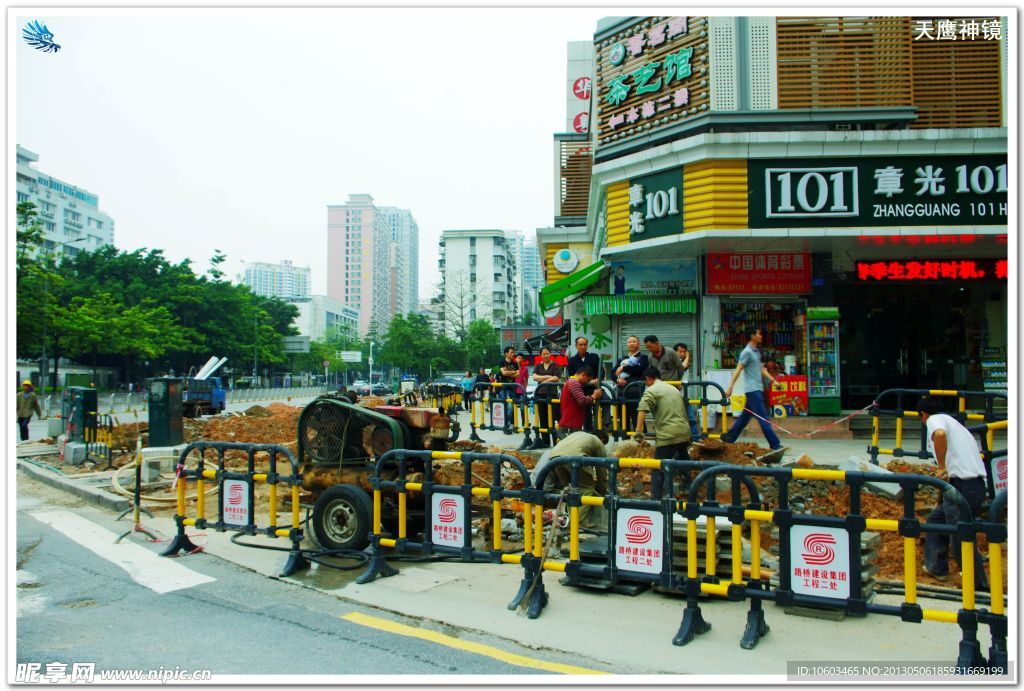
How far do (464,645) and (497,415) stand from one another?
839 cm

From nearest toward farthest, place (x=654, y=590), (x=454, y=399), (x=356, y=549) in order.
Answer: (x=654, y=590) < (x=356, y=549) < (x=454, y=399)

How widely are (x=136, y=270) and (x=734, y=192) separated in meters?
53.9

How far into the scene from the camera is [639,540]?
4695 mm

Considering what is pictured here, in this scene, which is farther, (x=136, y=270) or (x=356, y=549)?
(x=136, y=270)

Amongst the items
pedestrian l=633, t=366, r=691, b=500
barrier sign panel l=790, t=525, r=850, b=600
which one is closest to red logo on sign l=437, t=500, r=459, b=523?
pedestrian l=633, t=366, r=691, b=500

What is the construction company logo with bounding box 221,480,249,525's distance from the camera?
6.48 m

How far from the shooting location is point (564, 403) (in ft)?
28.8

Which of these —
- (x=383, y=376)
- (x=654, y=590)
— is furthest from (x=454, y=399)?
(x=383, y=376)

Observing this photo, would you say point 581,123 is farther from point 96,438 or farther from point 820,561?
point 820,561

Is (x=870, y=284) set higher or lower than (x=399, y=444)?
higher

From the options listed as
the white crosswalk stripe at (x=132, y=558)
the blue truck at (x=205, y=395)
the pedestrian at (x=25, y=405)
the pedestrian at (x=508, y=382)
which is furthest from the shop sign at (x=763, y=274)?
the blue truck at (x=205, y=395)

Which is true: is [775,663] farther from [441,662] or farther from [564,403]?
[564,403]

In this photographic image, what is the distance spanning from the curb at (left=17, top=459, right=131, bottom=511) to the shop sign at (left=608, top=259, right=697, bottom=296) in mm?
10244

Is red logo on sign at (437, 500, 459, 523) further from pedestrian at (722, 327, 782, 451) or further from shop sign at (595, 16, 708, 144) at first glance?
shop sign at (595, 16, 708, 144)
